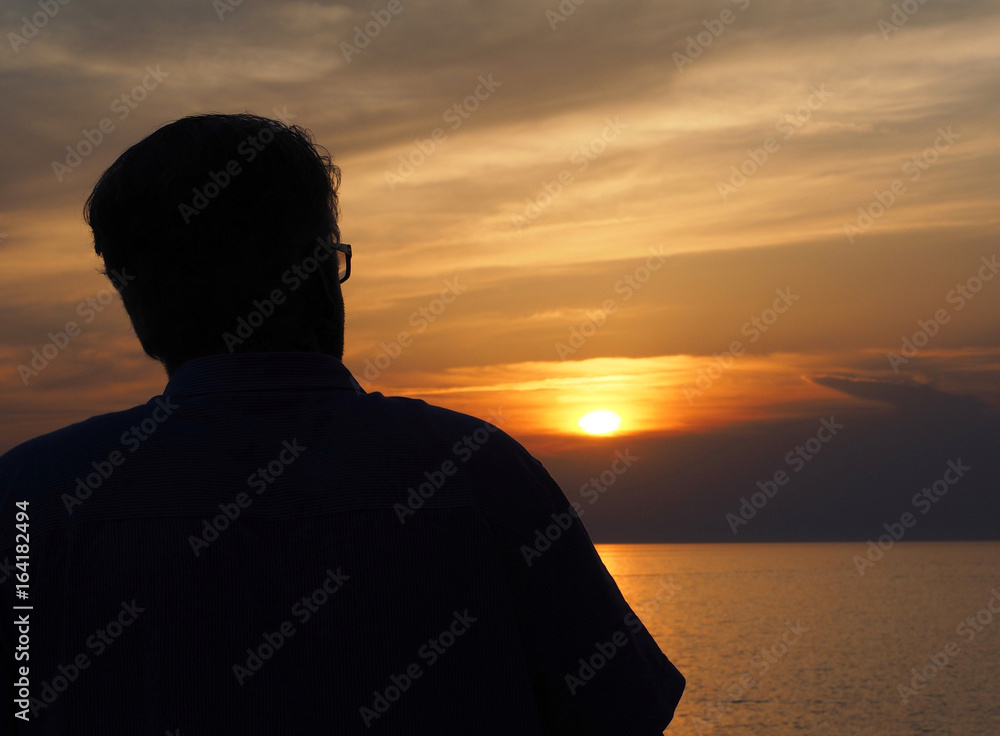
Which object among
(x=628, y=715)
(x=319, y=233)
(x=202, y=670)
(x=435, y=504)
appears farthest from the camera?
(x=319, y=233)

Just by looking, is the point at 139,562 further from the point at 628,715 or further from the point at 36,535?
the point at 628,715

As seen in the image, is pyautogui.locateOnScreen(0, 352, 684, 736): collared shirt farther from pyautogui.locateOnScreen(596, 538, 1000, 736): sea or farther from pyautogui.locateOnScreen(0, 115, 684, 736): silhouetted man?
pyautogui.locateOnScreen(596, 538, 1000, 736): sea

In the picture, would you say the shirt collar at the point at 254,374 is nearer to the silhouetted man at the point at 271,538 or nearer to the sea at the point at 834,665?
the silhouetted man at the point at 271,538

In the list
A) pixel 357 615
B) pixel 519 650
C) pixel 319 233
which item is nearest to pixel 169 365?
pixel 319 233

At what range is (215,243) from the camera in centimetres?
169

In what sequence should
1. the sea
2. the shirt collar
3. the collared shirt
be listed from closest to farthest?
the collared shirt < the shirt collar < the sea

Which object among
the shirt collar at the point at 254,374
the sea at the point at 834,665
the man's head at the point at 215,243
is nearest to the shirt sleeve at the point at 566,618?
the shirt collar at the point at 254,374

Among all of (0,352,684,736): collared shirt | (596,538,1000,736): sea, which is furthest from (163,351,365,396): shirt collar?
(596,538,1000,736): sea

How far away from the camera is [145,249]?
1.73 m

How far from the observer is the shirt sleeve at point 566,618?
162 cm

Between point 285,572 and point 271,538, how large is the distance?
0.06m

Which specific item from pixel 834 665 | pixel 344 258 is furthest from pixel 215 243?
pixel 834 665

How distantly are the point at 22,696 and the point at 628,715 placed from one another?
3.39 feet

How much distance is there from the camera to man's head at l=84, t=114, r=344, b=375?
5.58 feet
